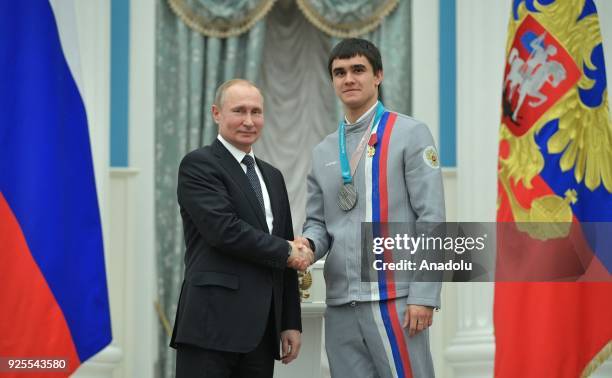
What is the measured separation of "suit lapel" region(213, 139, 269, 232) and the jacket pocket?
0.21 meters

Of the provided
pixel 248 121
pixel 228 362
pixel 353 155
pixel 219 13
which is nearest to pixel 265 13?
pixel 219 13

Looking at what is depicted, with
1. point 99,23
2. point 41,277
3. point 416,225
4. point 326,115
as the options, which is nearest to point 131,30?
point 99,23

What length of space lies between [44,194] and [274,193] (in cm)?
111

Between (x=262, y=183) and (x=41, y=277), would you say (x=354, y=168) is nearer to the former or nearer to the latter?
(x=262, y=183)

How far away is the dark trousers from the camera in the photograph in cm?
324

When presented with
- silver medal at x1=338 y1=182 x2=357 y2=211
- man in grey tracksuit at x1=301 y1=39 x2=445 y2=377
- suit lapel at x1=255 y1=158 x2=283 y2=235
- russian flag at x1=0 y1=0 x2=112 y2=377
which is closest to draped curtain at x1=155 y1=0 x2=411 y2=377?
russian flag at x1=0 y1=0 x2=112 y2=377

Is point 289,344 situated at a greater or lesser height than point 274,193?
lesser

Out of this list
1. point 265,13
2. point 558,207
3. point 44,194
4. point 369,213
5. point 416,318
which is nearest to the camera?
point 416,318

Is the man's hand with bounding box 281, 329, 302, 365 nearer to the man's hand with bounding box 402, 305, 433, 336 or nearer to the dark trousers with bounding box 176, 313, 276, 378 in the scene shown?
the dark trousers with bounding box 176, 313, 276, 378

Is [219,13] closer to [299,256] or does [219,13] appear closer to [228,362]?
[299,256]

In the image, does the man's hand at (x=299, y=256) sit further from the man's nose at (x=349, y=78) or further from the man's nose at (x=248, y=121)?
the man's nose at (x=349, y=78)

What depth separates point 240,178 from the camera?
11.3 ft

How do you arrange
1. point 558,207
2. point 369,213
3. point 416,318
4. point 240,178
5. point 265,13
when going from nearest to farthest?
point 416,318
point 369,213
point 240,178
point 558,207
point 265,13

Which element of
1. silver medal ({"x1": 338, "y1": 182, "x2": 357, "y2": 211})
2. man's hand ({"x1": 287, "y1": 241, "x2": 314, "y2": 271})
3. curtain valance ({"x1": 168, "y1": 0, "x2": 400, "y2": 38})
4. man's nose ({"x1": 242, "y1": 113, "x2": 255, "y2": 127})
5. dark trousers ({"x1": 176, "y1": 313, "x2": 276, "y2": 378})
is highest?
curtain valance ({"x1": 168, "y1": 0, "x2": 400, "y2": 38})
